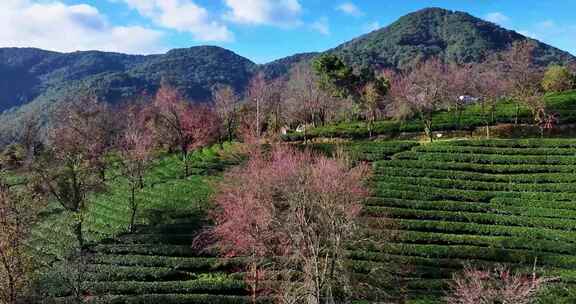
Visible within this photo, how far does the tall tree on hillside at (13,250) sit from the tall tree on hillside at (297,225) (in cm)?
1111

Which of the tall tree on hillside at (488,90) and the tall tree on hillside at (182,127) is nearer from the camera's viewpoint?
the tall tree on hillside at (182,127)

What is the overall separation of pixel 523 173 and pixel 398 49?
137 meters

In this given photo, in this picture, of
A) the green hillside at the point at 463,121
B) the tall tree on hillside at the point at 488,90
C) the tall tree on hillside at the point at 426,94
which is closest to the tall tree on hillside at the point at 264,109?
the green hillside at the point at 463,121

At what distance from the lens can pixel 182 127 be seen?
57.8m

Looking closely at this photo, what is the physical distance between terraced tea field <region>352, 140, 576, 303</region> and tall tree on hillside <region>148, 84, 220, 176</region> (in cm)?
1979

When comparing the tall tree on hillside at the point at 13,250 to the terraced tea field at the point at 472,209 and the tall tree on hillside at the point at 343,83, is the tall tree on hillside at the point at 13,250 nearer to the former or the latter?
the terraced tea field at the point at 472,209

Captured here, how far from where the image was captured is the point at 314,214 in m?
27.5

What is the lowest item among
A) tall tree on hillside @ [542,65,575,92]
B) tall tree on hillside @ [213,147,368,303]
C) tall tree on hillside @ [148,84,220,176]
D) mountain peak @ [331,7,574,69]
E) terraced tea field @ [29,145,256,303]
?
terraced tea field @ [29,145,256,303]

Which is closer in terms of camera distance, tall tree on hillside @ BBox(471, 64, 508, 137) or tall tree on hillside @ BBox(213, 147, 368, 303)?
tall tree on hillside @ BBox(213, 147, 368, 303)

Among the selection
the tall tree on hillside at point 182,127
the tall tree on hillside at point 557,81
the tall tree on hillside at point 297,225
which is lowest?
the tall tree on hillside at point 297,225

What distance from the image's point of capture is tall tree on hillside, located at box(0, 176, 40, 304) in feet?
67.3

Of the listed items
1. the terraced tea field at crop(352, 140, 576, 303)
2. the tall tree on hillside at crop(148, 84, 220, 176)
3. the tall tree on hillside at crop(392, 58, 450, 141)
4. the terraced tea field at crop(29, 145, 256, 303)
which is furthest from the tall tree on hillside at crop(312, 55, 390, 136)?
the terraced tea field at crop(29, 145, 256, 303)

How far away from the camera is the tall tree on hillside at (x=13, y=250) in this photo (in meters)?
20.5

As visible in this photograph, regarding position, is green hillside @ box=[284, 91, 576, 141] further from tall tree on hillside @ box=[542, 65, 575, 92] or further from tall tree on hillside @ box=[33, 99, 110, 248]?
tall tree on hillside @ box=[33, 99, 110, 248]
